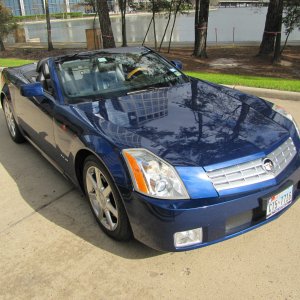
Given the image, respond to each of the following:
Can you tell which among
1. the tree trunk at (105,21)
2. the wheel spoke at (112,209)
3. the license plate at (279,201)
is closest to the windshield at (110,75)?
the wheel spoke at (112,209)

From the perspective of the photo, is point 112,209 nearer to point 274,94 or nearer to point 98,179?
point 98,179

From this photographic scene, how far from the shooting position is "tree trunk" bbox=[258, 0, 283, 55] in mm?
10547

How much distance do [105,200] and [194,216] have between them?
2.80 ft

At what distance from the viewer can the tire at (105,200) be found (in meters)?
2.68

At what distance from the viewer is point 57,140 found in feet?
11.4

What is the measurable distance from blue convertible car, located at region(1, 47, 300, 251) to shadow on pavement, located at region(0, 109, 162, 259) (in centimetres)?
13

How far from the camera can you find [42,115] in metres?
3.80

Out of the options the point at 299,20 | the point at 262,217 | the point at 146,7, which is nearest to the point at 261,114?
the point at 262,217

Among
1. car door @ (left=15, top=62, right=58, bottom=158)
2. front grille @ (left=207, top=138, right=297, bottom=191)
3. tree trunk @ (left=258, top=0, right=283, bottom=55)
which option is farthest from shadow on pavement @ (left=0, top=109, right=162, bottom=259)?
tree trunk @ (left=258, top=0, right=283, bottom=55)

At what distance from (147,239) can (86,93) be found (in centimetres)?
168

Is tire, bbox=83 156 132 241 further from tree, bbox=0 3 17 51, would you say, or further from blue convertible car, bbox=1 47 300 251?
tree, bbox=0 3 17 51

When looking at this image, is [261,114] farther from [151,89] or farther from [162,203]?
[162,203]

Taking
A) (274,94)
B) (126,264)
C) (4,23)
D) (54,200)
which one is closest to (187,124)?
(126,264)

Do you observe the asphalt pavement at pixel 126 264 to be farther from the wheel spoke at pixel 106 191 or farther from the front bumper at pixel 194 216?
the wheel spoke at pixel 106 191
